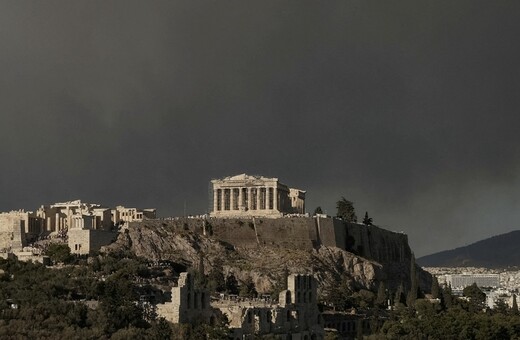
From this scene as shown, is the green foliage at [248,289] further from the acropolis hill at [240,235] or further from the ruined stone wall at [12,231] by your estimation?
the ruined stone wall at [12,231]

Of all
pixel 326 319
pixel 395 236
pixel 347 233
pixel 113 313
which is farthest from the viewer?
pixel 395 236

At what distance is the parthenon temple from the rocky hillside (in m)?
10.3

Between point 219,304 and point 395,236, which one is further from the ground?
point 395,236

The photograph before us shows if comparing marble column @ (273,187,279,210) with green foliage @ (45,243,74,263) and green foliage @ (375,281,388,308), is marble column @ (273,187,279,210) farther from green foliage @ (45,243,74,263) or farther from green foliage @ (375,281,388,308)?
green foliage @ (45,243,74,263)

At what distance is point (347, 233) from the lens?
423 ft

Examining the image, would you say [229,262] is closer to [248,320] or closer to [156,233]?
[156,233]

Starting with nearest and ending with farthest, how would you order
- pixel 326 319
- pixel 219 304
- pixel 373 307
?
pixel 219 304 → pixel 326 319 → pixel 373 307

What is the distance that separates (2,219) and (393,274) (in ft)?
152

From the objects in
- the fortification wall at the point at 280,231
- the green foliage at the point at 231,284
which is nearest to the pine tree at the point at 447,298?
A: the fortification wall at the point at 280,231

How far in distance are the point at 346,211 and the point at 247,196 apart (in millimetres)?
14305

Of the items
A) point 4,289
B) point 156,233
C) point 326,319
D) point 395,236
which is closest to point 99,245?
point 156,233

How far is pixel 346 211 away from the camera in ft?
450

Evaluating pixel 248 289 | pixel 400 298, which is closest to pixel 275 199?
pixel 400 298

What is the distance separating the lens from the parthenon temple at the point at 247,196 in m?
129
